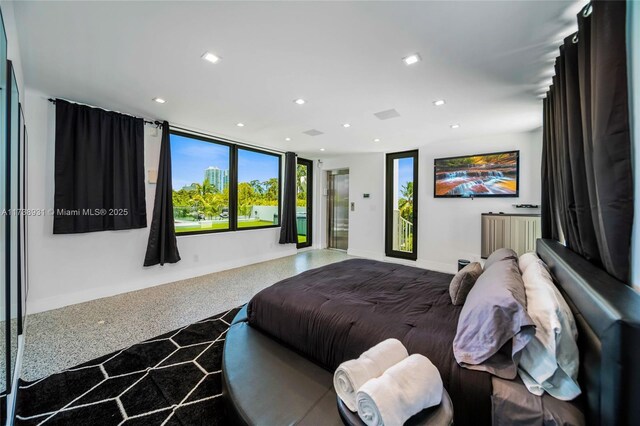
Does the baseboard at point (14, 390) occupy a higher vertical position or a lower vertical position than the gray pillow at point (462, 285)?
lower

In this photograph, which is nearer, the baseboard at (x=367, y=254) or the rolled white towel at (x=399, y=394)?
the rolled white towel at (x=399, y=394)

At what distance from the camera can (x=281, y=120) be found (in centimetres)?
377

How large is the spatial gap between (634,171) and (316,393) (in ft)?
5.83

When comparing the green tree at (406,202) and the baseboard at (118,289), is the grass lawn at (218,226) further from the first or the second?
the green tree at (406,202)

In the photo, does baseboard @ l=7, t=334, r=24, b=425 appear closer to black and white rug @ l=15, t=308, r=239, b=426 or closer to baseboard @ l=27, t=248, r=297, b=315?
black and white rug @ l=15, t=308, r=239, b=426

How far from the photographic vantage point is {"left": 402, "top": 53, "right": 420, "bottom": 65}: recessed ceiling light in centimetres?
212

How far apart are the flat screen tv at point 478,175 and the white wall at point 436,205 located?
0.34ft

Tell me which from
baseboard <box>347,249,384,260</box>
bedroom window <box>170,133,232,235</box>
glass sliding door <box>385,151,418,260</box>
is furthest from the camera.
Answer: baseboard <box>347,249,384,260</box>

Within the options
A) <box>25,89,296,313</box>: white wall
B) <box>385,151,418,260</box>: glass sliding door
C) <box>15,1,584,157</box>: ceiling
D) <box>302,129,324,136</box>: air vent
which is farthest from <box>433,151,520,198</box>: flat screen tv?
<box>25,89,296,313</box>: white wall

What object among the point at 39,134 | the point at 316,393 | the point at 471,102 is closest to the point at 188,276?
the point at 39,134

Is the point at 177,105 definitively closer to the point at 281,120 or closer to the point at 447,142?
the point at 281,120

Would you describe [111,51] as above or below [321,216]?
above

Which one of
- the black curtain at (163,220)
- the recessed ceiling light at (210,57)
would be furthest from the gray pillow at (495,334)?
the black curtain at (163,220)

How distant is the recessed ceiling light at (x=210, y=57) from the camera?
2131mm
